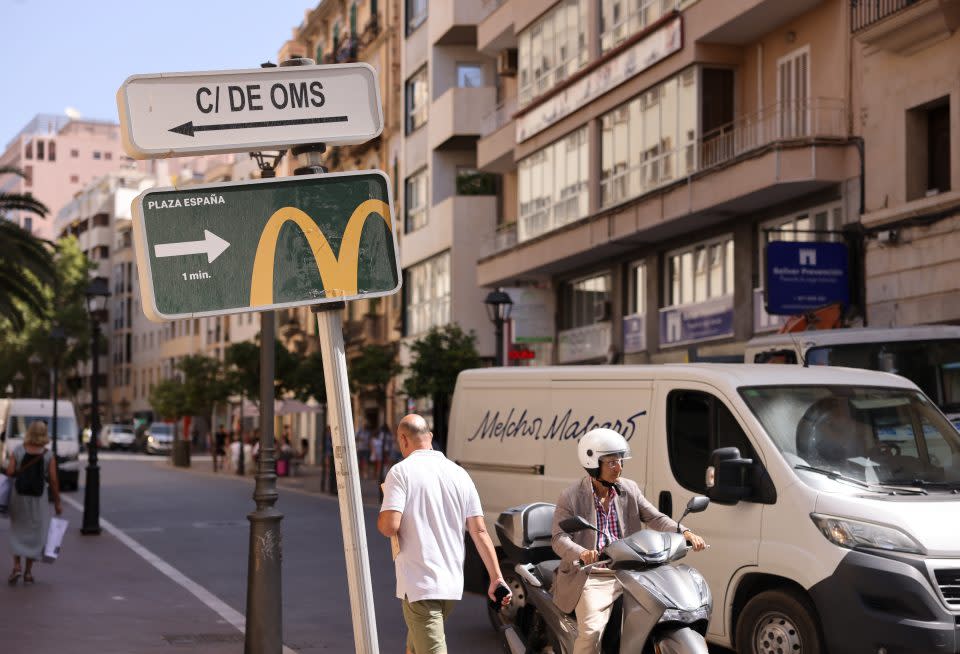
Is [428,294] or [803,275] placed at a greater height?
[428,294]

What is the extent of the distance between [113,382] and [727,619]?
428 ft

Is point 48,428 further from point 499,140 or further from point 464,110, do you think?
point 464,110

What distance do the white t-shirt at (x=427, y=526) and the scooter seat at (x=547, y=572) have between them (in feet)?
2.36

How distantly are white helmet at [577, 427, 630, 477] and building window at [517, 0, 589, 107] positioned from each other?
27.6 meters

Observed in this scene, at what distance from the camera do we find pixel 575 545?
781 cm

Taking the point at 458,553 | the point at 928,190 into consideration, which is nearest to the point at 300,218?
the point at 458,553

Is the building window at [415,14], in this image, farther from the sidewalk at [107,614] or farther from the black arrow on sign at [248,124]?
the black arrow on sign at [248,124]

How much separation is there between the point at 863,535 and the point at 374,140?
51464 millimetres

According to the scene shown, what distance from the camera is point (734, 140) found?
2862 cm

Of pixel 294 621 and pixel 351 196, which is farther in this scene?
pixel 294 621

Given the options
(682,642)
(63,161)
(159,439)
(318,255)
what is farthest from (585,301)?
(63,161)

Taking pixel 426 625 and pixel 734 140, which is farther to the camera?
pixel 734 140

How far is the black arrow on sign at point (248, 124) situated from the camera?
7074 mm

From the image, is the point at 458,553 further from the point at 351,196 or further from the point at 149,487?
the point at 149,487
